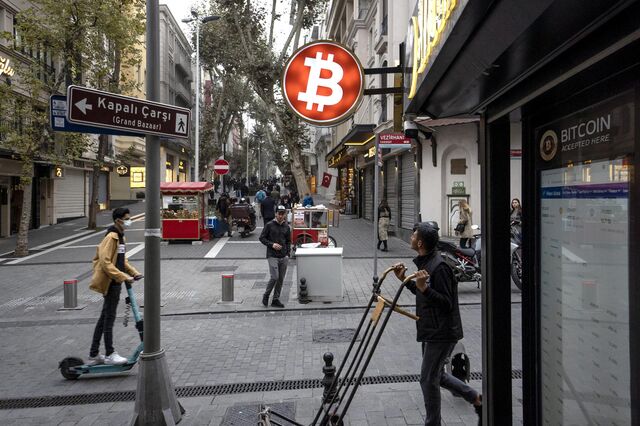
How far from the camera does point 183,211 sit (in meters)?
18.4

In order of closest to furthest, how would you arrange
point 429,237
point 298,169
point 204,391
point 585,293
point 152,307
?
point 585,293 → point 429,237 → point 152,307 → point 204,391 → point 298,169

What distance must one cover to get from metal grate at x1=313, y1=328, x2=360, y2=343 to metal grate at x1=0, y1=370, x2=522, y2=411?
4.80 feet

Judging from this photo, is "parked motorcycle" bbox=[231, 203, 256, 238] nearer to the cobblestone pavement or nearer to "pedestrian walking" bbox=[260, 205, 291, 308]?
the cobblestone pavement

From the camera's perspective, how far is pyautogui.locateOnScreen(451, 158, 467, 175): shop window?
54.0 feet

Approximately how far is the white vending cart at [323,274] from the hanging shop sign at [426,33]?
5540 millimetres

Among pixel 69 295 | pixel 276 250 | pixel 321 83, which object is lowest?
pixel 69 295

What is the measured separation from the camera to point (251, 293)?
10.2 m

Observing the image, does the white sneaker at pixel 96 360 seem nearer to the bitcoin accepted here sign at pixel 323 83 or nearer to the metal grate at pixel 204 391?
the metal grate at pixel 204 391

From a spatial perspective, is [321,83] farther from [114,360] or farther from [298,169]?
[298,169]

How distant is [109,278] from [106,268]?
6.8 inches

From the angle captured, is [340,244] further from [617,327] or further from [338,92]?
[617,327]

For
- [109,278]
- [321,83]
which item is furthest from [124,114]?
[109,278]

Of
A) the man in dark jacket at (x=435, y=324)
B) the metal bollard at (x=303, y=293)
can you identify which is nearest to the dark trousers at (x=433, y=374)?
the man in dark jacket at (x=435, y=324)

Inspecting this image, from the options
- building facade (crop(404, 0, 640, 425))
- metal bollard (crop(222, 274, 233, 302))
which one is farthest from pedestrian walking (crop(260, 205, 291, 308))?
building facade (crop(404, 0, 640, 425))
